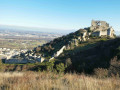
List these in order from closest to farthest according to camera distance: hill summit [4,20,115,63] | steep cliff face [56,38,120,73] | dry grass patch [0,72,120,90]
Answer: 1. dry grass patch [0,72,120,90]
2. steep cliff face [56,38,120,73]
3. hill summit [4,20,115,63]

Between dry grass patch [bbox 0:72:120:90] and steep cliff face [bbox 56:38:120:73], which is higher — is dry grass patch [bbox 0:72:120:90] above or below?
above

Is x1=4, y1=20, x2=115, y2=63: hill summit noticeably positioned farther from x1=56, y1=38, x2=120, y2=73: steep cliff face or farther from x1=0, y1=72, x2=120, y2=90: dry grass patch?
x1=0, y1=72, x2=120, y2=90: dry grass patch

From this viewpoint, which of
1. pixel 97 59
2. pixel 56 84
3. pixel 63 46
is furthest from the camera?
pixel 63 46

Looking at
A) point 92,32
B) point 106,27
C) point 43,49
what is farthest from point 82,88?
point 106,27

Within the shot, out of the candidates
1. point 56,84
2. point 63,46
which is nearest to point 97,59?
point 63,46

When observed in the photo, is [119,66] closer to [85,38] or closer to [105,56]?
[105,56]

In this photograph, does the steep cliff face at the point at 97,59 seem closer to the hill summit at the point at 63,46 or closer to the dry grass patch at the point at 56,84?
the hill summit at the point at 63,46

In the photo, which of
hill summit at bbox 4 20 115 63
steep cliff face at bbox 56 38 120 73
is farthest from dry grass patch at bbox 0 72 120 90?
hill summit at bbox 4 20 115 63

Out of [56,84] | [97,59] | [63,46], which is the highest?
[56,84]

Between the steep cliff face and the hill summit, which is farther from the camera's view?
the hill summit

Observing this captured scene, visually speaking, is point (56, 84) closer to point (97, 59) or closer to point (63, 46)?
point (97, 59)

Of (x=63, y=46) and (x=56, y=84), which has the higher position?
(x=56, y=84)

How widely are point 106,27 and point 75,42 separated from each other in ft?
43.5

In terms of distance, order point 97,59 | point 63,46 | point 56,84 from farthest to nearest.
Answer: point 63,46, point 97,59, point 56,84
